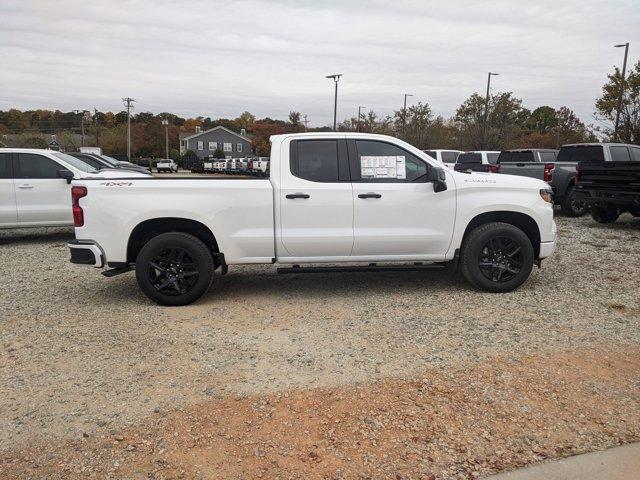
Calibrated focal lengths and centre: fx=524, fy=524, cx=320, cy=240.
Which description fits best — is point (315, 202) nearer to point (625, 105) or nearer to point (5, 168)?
point (5, 168)

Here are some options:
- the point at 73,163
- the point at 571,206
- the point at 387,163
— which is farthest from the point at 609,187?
the point at 73,163

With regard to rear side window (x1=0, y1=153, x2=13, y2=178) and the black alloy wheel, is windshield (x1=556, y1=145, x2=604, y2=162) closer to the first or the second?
the black alloy wheel

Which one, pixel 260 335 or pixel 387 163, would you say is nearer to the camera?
pixel 260 335

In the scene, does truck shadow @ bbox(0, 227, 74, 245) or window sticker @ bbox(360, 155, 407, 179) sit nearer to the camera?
window sticker @ bbox(360, 155, 407, 179)

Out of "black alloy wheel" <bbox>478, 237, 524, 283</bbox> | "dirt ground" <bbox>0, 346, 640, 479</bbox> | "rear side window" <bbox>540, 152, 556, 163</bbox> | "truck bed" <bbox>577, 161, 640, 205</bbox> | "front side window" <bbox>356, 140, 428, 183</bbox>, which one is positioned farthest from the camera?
"rear side window" <bbox>540, 152, 556, 163</bbox>

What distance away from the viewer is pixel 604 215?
12172 mm

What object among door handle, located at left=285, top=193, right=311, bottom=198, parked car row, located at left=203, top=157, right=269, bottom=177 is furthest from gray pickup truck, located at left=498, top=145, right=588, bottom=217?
parked car row, located at left=203, top=157, right=269, bottom=177

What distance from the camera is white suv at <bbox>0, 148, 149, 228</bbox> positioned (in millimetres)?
9445

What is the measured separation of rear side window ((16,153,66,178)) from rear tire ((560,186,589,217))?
11623mm

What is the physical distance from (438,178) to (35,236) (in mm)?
8840

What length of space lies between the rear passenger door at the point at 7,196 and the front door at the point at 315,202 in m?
6.28

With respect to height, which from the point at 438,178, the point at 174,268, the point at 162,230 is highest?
the point at 438,178

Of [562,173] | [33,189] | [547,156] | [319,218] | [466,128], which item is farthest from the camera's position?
[466,128]

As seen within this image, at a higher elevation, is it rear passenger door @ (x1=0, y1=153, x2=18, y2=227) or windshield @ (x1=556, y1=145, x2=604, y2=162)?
windshield @ (x1=556, y1=145, x2=604, y2=162)
